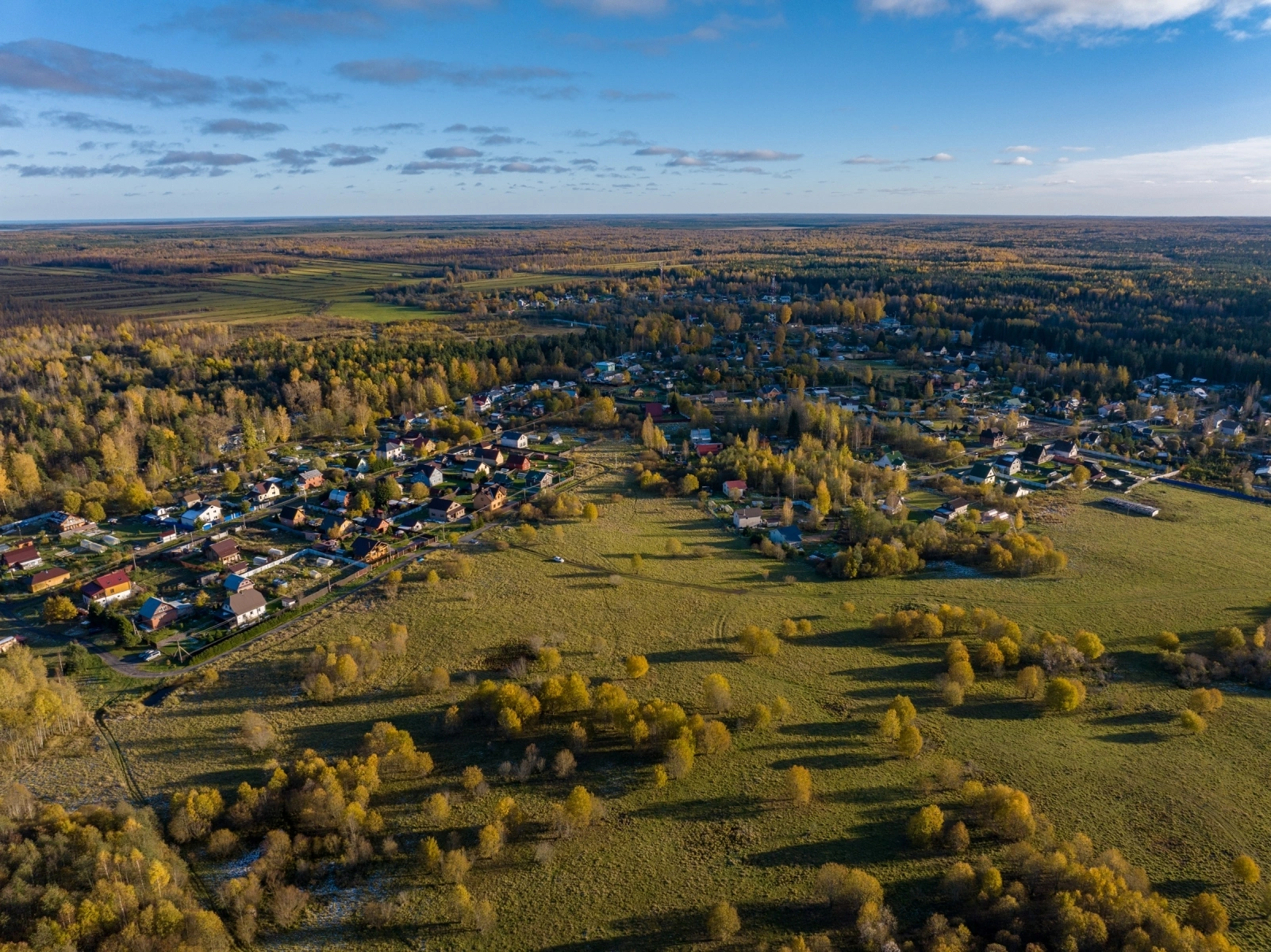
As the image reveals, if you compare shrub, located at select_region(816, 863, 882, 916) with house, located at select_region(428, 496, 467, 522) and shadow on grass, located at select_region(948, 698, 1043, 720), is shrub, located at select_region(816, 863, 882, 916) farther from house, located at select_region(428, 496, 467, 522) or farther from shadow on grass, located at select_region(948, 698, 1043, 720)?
house, located at select_region(428, 496, 467, 522)

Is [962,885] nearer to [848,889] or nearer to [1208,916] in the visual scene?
[848,889]

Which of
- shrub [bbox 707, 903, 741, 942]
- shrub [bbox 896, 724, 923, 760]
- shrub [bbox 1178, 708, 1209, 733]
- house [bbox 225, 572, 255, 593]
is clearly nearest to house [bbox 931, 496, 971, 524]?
shrub [bbox 1178, 708, 1209, 733]

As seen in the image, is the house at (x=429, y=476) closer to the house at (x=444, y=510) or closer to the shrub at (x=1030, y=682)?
the house at (x=444, y=510)

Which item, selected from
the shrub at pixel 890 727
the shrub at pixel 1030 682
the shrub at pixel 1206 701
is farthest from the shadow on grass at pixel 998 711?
the shrub at pixel 1206 701

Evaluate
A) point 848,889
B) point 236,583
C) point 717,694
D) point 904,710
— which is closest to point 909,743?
point 904,710

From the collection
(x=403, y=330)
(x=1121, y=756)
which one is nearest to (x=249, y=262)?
(x=403, y=330)

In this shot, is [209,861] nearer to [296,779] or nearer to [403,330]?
[296,779]
